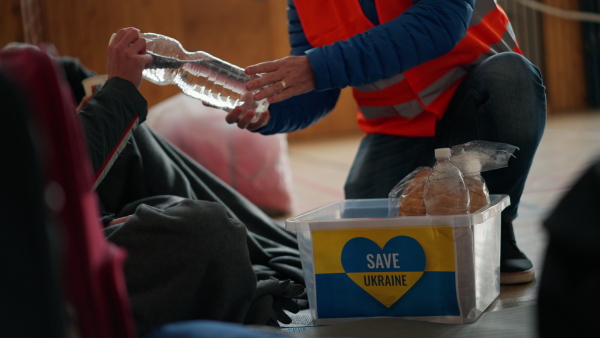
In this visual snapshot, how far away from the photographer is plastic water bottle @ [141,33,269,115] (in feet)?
4.50

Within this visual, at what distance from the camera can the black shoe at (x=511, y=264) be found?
133cm

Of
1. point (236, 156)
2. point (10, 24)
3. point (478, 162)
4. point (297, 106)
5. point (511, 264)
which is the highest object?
point (10, 24)

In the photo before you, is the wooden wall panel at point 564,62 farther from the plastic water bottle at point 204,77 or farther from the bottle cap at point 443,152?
the bottle cap at point 443,152

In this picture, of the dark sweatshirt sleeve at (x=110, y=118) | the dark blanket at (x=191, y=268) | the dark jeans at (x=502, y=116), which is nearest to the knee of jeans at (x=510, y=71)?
the dark jeans at (x=502, y=116)

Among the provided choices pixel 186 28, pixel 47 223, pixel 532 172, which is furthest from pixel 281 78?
pixel 186 28

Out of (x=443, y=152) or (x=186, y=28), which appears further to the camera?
(x=186, y=28)

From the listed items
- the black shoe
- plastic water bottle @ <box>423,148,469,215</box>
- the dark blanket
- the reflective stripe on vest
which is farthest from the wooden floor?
the dark blanket

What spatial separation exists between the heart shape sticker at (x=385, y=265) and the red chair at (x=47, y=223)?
0.61 meters

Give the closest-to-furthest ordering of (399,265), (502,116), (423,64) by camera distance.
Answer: (399,265) → (502,116) → (423,64)

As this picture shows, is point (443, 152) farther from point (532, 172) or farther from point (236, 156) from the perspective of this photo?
point (532, 172)

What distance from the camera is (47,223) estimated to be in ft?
1.56

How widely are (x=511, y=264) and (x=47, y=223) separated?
3.43 feet

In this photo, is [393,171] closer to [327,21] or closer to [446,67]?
[446,67]

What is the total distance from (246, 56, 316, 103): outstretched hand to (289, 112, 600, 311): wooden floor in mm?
462
